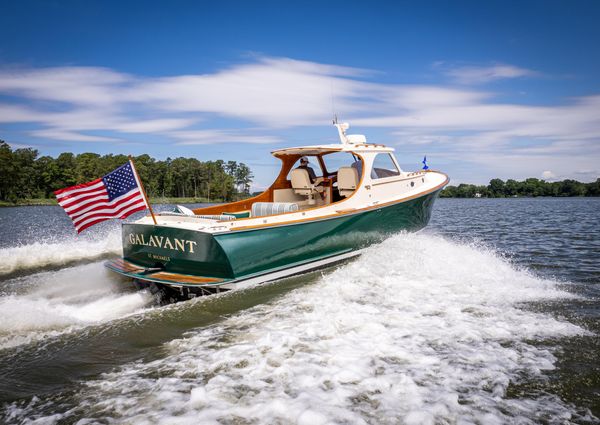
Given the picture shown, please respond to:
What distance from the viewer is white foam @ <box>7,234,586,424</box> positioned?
3.34 metres

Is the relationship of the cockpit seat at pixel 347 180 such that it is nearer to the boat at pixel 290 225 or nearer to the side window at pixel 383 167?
the boat at pixel 290 225

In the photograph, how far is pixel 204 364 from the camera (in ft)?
13.9

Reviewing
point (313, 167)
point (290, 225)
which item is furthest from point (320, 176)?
point (290, 225)

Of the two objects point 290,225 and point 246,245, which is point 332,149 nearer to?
point 290,225

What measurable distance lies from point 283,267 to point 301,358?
352 centimetres

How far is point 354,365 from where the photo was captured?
13.6 feet

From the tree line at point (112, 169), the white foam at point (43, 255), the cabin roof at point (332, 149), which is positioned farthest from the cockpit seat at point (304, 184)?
the tree line at point (112, 169)

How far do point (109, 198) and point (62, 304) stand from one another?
184 centimetres

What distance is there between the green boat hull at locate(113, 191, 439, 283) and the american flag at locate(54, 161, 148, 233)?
565mm

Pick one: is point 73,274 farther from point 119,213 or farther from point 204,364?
point 204,364

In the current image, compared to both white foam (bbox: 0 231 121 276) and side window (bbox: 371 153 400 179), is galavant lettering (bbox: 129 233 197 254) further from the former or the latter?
side window (bbox: 371 153 400 179)

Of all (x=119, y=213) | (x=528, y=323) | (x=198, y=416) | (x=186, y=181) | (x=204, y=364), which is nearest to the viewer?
(x=198, y=416)

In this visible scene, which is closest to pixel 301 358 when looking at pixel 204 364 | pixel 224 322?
pixel 204 364

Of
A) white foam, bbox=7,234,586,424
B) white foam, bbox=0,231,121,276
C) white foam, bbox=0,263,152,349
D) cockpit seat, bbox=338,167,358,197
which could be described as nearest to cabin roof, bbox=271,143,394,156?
cockpit seat, bbox=338,167,358,197
